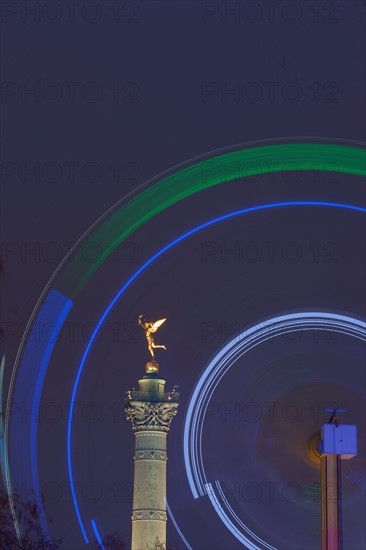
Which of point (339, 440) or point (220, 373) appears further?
point (220, 373)

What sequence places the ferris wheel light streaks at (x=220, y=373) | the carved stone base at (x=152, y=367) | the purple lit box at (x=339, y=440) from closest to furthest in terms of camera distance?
the purple lit box at (x=339, y=440)
the ferris wheel light streaks at (x=220, y=373)
the carved stone base at (x=152, y=367)

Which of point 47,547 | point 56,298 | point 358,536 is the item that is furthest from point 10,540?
point 56,298

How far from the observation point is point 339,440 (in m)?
29.7

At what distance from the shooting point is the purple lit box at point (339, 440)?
29.6 meters

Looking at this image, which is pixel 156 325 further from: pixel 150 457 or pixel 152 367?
pixel 150 457

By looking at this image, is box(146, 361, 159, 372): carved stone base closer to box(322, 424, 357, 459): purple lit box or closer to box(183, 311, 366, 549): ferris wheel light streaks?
box(183, 311, 366, 549): ferris wheel light streaks

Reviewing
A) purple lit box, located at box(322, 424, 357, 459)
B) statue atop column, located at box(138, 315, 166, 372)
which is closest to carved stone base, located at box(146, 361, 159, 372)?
statue atop column, located at box(138, 315, 166, 372)

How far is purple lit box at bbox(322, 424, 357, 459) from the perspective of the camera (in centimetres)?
2959

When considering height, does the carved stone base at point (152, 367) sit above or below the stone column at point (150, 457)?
above

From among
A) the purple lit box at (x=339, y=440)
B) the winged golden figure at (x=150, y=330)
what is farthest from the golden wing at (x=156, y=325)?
the purple lit box at (x=339, y=440)

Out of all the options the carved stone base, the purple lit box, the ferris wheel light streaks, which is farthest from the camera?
the carved stone base

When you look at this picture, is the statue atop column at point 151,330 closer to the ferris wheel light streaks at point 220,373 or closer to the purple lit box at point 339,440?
the ferris wheel light streaks at point 220,373

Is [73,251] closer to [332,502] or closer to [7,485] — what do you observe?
[7,485]

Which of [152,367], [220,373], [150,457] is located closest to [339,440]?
[220,373]
